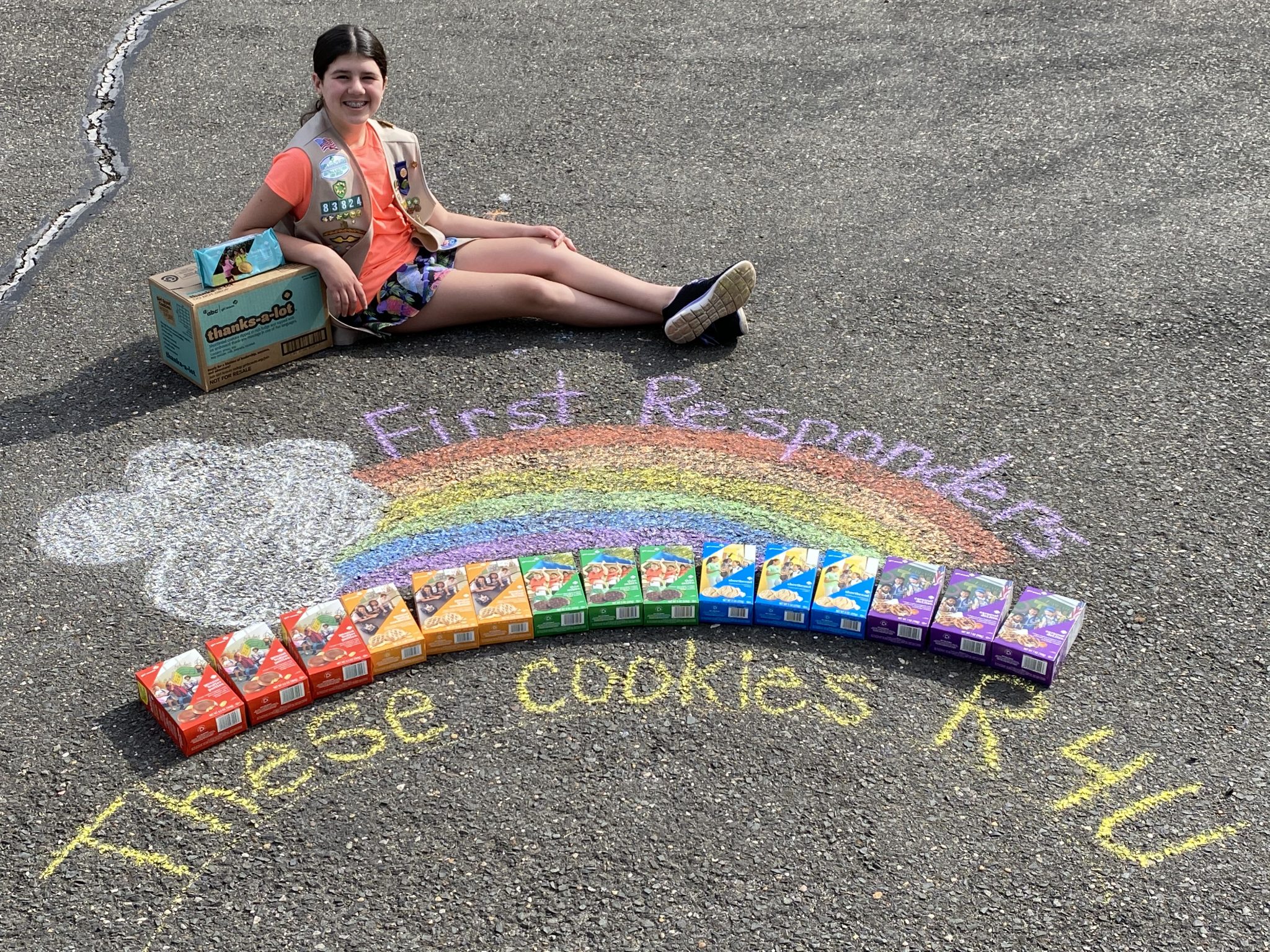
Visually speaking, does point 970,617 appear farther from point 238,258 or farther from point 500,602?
point 238,258

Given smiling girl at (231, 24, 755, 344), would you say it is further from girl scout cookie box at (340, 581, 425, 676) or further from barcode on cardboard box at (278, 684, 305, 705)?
barcode on cardboard box at (278, 684, 305, 705)

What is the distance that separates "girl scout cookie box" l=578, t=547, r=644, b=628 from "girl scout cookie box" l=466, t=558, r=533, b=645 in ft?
0.70

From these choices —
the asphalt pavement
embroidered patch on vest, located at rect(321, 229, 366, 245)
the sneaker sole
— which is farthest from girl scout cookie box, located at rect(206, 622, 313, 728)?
the sneaker sole

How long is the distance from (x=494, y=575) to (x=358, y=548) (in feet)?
1.95

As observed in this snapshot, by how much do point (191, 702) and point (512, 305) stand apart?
2.62m

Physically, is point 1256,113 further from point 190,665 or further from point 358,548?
point 190,665

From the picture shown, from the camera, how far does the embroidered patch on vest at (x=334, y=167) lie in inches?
213

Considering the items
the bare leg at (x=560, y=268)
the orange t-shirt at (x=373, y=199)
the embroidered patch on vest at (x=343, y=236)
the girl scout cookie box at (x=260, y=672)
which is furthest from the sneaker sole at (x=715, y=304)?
the girl scout cookie box at (x=260, y=672)

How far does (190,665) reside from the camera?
384 centimetres

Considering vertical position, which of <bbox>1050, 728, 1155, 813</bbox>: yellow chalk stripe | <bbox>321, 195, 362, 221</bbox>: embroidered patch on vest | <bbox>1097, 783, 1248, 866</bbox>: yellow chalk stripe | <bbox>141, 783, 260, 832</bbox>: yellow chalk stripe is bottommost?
<bbox>1097, 783, 1248, 866</bbox>: yellow chalk stripe

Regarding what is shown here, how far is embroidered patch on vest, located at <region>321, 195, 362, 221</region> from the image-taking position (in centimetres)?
544

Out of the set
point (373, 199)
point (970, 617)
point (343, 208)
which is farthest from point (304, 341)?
point (970, 617)

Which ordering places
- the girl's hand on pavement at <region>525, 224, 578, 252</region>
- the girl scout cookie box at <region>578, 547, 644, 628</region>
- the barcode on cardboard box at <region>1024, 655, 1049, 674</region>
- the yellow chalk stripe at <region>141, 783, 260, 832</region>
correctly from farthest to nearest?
the girl's hand on pavement at <region>525, 224, 578, 252</region>, the girl scout cookie box at <region>578, 547, 644, 628</region>, the barcode on cardboard box at <region>1024, 655, 1049, 674</region>, the yellow chalk stripe at <region>141, 783, 260, 832</region>

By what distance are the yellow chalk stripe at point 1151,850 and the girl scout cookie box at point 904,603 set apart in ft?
2.67
